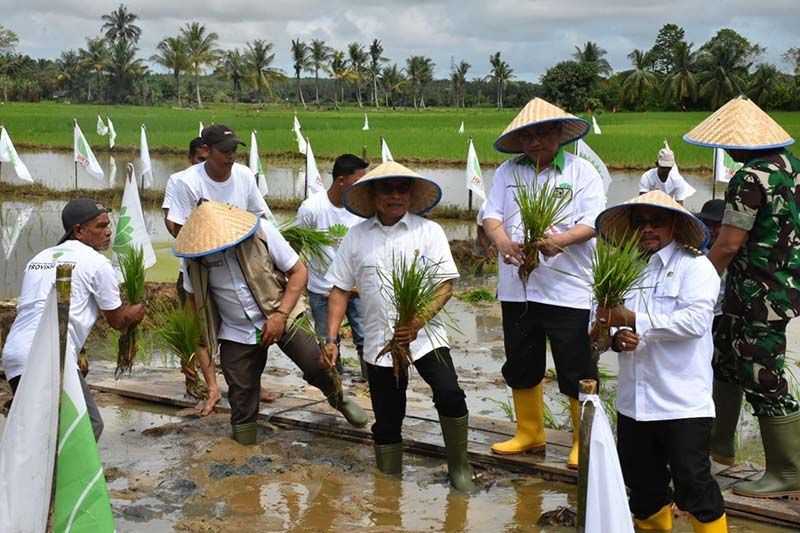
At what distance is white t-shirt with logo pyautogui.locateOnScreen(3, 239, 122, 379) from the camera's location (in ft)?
15.0

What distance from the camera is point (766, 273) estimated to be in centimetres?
467

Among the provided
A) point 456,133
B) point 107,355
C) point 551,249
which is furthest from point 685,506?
point 456,133

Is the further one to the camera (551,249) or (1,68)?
(1,68)

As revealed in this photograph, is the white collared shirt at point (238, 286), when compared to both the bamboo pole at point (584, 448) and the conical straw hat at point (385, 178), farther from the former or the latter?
the bamboo pole at point (584, 448)

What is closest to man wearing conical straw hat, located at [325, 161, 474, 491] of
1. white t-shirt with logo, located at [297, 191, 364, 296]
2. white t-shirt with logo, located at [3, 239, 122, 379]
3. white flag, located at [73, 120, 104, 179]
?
white t-shirt with logo, located at [3, 239, 122, 379]

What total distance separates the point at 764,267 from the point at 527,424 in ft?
4.75

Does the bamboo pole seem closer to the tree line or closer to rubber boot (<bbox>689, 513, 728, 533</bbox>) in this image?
rubber boot (<bbox>689, 513, 728, 533</bbox>)

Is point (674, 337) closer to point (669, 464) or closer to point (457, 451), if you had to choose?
point (669, 464)

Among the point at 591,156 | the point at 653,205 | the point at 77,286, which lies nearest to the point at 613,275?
the point at 653,205

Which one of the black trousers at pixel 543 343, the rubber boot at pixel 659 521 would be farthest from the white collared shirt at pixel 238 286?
the rubber boot at pixel 659 521

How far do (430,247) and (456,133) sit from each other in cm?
3452

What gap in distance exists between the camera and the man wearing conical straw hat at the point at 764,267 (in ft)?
15.1

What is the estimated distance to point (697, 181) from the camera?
80.7 ft

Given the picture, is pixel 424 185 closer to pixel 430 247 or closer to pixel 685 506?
pixel 430 247
